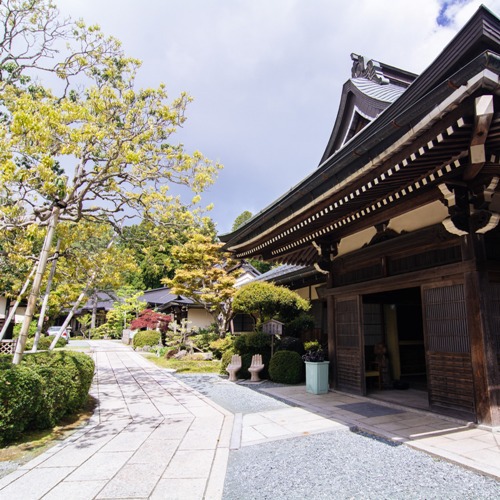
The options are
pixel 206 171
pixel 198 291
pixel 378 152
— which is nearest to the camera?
pixel 378 152

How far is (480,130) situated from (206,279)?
12856 mm

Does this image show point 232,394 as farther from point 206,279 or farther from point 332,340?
point 206,279

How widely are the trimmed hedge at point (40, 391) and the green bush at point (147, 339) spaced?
14.1m

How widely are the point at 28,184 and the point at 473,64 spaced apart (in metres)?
6.62

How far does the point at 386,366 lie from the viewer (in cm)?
752

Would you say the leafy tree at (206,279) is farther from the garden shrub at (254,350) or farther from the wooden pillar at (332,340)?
the wooden pillar at (332,340)

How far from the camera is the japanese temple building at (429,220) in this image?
3283 mm

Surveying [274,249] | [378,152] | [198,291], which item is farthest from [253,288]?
[378,152]

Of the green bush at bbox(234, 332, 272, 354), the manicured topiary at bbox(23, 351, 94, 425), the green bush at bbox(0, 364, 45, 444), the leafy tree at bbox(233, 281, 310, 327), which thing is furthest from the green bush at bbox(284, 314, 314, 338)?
the green bush at bbox(0, 364, 45, 444)

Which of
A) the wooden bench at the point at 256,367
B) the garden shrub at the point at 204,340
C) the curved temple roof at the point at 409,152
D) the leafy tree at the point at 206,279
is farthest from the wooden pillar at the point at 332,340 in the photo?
the garden shrub at the point at 204,340

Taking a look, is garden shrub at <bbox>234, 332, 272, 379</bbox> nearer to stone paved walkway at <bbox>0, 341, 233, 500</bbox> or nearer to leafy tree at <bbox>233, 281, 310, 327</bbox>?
leafy tree at <bbox>233, 281, 310, 327</bbox>

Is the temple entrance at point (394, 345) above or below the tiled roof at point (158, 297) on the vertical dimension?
below

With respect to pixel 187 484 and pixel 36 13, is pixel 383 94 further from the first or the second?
pixel 187 484

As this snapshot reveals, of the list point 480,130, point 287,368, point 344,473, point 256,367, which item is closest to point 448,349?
point 344,473
